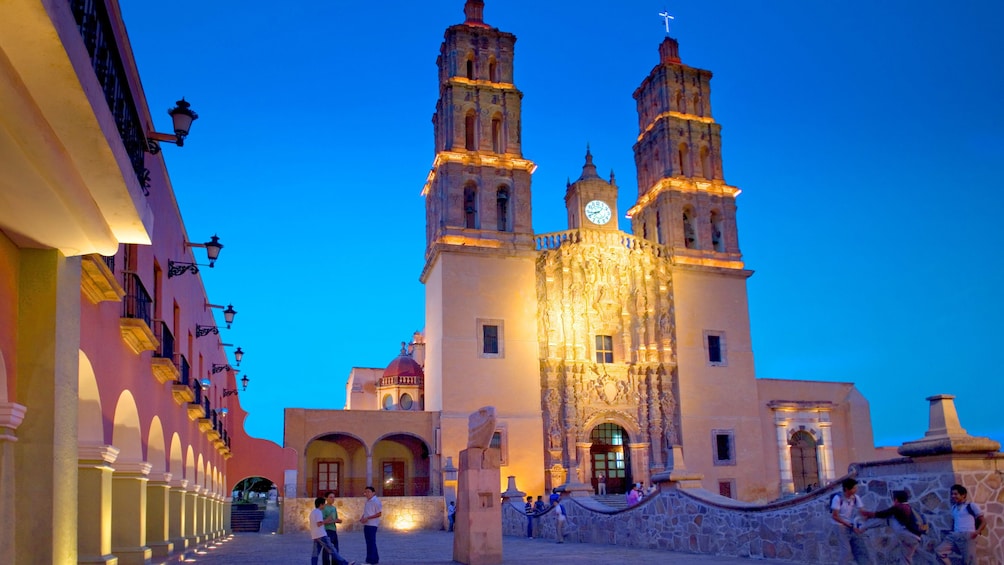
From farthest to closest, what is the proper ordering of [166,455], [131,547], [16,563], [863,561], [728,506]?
1. [166,455]
2. [728,506]
3. [131,547]
4. [863,561]
5. [16,563]

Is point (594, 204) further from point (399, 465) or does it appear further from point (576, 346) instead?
point (399, 465)

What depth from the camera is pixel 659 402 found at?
33.6 meters

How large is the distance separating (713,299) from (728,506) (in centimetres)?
2254

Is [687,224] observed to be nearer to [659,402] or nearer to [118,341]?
[659,402]

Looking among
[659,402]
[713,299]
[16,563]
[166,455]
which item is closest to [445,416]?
[659,402]

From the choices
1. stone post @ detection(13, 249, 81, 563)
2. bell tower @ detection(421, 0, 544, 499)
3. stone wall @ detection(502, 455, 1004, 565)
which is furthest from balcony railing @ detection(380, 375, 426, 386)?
stone post @ detection(13, 249, 81, 563)

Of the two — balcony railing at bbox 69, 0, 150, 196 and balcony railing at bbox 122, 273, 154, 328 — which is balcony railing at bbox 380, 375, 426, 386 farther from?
balcony railing at bbox 69, 0, 150, 196

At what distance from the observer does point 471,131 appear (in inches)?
1369

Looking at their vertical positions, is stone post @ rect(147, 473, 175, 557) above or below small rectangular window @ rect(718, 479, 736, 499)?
above

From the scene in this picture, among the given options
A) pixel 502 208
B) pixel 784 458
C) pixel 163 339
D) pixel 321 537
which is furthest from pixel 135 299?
pixel 784 458

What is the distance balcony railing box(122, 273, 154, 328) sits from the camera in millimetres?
11081

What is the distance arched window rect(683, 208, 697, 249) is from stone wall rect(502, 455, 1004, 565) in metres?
19.5

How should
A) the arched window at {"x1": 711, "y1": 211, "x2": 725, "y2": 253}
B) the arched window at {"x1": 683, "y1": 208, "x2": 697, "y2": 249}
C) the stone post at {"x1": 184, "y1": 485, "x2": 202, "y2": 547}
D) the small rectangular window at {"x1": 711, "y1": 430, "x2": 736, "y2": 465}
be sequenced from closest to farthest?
the stone post at {"x1": 184, "y1": 485, "x2": 202, "y2": 547}, the small rectangular window at {"x1": 711, "y1": 430, "x2": 736, "y2": 465}, the arched window at {"x1": 683, "y1": 208, "x2": 697, "y2": 249}, the arched window at {"x1": 711, "y1": 211, "x2": 725, "y2": 253}

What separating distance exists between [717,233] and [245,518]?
24265 millimetres
